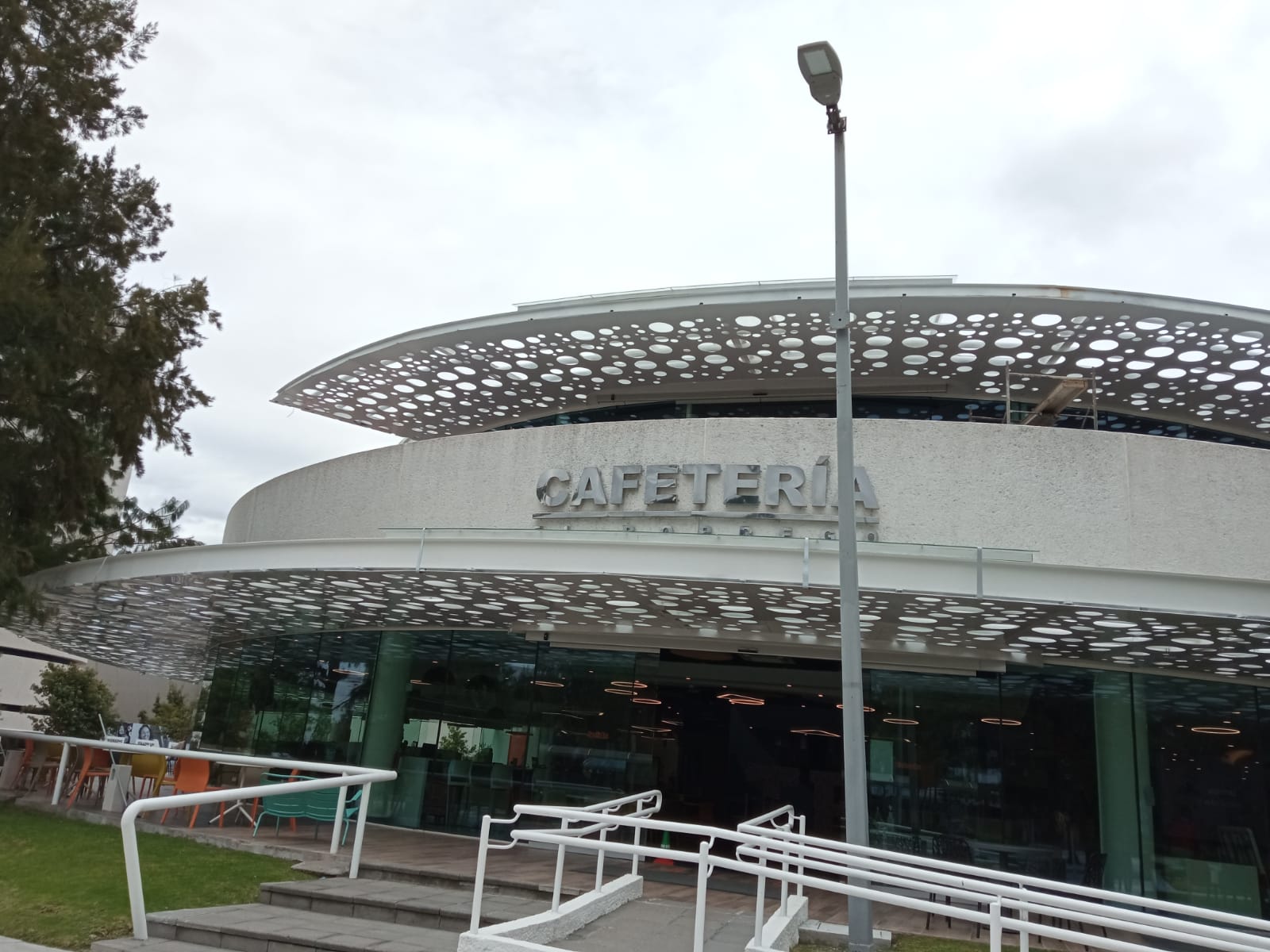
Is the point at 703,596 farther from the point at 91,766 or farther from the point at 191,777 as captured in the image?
the point at 91,766

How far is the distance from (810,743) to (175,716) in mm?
37225

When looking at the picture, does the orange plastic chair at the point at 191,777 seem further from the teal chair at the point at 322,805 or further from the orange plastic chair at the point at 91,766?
the teal chair at the point at 322,805

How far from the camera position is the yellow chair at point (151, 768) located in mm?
13430

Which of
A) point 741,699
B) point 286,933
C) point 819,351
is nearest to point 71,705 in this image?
point 741,699

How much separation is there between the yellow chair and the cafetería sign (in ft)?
20.4

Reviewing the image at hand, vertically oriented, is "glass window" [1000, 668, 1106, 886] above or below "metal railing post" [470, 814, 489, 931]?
above

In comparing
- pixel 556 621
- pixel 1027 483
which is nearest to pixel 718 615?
pixel 556 621

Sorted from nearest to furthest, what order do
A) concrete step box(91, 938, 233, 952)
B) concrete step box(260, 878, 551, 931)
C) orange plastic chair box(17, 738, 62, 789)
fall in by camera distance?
1. concrete step box(91, 938, 233, 952)
2. concrete step box(260, 878, 551, 931)
3. orange plastic chair box(17, 738, 62, 789)

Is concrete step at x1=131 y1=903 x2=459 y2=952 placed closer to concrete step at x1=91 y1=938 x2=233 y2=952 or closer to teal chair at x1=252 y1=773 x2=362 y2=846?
concrete step at x1=91 y1=938 x2=233 y2=952

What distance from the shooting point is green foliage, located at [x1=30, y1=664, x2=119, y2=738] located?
29297 mm

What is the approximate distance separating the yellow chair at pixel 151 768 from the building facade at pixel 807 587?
2.44 meters

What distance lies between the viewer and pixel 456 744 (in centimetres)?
1590

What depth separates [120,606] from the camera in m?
17.1

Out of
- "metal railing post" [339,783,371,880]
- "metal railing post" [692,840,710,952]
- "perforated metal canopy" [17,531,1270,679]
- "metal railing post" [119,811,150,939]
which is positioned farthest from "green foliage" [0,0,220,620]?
"metal railing post" [692,840,710,952]
